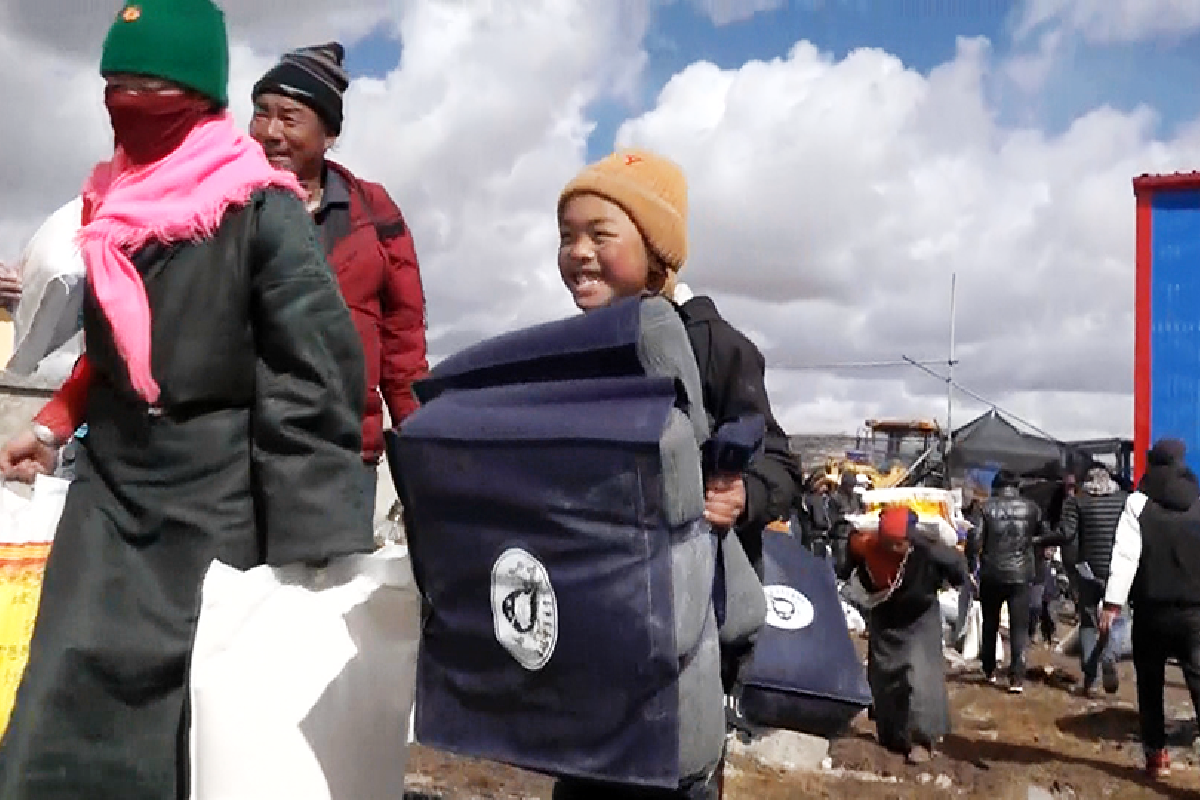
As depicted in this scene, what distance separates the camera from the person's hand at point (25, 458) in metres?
2.50

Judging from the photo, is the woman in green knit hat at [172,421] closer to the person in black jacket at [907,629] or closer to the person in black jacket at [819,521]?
the person in black jacket at [907,629]

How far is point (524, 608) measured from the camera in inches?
72.2

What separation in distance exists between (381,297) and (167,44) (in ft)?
3.61

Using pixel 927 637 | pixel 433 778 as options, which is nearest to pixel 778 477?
pixel 433 778

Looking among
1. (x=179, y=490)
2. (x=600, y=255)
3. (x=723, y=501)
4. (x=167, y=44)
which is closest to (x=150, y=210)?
(x=167, y=44)

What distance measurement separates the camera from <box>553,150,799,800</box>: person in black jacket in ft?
7.28

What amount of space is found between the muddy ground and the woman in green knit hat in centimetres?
233

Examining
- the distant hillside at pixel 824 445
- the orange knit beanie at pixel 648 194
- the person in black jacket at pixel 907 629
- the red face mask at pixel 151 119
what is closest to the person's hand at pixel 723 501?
the orange knit beanie at pixel 648 194

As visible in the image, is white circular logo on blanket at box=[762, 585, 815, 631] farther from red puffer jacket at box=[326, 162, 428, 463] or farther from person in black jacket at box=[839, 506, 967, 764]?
person in black jacket at box=[839, 506, 967, 764]

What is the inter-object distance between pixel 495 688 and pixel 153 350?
3.00 feet

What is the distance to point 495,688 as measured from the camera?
1882 mm

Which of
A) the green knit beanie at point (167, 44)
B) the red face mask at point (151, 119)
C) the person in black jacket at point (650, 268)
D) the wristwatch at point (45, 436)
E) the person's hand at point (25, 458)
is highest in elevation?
the green knit beanie at point (167, 44)

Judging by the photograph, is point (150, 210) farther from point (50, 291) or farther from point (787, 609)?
point (787, 609)

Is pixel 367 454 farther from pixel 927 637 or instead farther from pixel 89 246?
pixel 927 637
